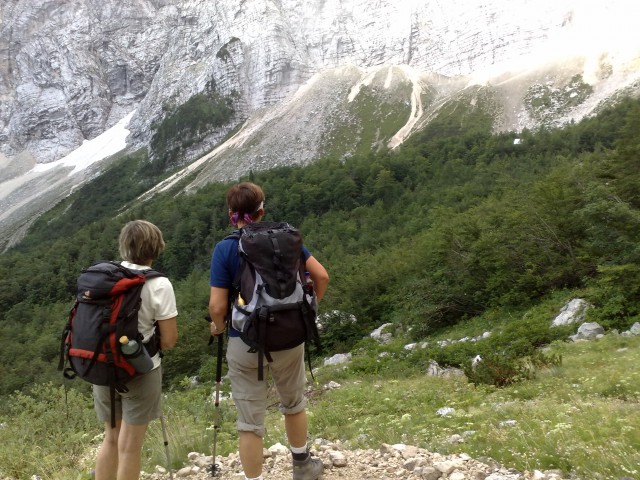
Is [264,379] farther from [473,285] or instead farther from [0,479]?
[473,285]

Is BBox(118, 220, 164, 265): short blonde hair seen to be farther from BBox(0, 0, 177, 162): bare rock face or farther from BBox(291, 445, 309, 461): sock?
BBox(0, 0, 177, 162): bare rock face

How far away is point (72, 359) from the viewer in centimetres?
354

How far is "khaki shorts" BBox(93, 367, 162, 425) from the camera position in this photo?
12.3 ft

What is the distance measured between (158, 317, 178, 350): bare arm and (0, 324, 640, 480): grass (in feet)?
6.58

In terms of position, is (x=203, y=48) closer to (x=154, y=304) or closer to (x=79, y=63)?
(x=79, y=63)

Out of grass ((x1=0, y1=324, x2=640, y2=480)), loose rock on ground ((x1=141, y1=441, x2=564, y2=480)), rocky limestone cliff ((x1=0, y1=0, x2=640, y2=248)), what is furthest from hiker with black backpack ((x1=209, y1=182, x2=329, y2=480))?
rocky limestone cliff ((x1=0, y1=0, x2=640, y2=248))

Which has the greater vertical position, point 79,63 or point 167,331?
point 79,63

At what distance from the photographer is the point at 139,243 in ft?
12.7

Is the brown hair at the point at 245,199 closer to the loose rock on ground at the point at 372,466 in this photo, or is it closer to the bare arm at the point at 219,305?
the bare arm at the point at 219,305

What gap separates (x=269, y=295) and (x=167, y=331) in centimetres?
88

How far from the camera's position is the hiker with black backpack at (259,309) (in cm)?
367

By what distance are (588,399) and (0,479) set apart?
659 cm

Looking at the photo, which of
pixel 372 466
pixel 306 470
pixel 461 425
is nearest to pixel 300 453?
pixel 306 470

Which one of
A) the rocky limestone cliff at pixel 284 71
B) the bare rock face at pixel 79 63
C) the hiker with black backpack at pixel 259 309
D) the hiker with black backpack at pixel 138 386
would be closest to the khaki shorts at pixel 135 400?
the hiker with black backpack at pixel 138 386
